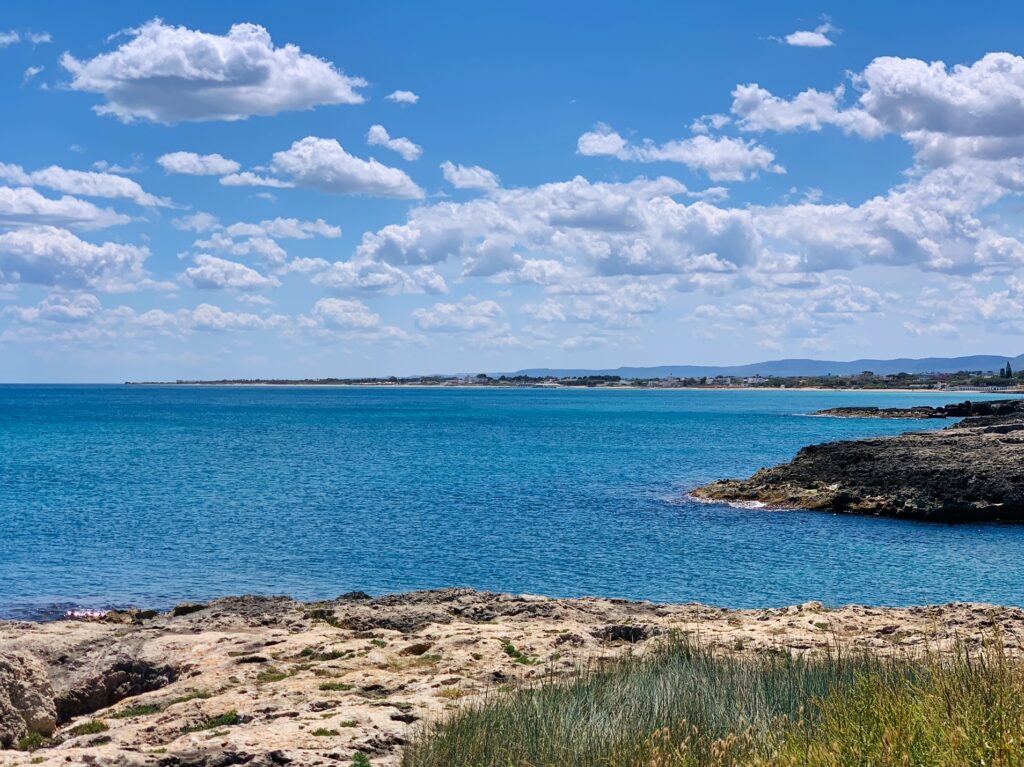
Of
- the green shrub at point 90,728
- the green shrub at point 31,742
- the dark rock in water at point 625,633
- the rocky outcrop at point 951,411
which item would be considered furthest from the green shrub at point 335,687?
the rocky outcrop at point 951,411

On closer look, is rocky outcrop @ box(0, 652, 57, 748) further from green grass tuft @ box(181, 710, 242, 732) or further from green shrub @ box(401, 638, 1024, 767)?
green shrub @ box(401, 638, 1024, 767)

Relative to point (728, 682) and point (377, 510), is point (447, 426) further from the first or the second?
point (728, 682)

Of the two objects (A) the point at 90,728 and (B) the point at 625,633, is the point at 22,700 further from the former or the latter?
(B) the point at 625,633

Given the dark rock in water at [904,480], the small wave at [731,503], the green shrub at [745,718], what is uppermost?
the green shrub at [745,718]

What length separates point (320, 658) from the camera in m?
17.7

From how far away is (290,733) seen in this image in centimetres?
1259

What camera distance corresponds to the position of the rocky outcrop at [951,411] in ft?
358

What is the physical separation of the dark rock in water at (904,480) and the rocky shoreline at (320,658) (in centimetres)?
2326

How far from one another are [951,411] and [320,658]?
130 meters

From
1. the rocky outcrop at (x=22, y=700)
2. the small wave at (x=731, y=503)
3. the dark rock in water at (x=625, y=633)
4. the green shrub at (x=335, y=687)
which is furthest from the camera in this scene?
the small wave at (x=731, y=503)

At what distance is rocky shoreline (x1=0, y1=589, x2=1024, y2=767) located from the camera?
12.6 metres

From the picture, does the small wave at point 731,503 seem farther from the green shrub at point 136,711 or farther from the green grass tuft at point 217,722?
the green grass tuft at point 217,722

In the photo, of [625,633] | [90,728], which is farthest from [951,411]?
[90,728]

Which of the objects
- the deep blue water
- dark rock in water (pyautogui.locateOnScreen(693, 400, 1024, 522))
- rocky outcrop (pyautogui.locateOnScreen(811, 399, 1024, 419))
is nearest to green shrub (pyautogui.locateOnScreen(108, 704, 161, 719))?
the deep blue water
